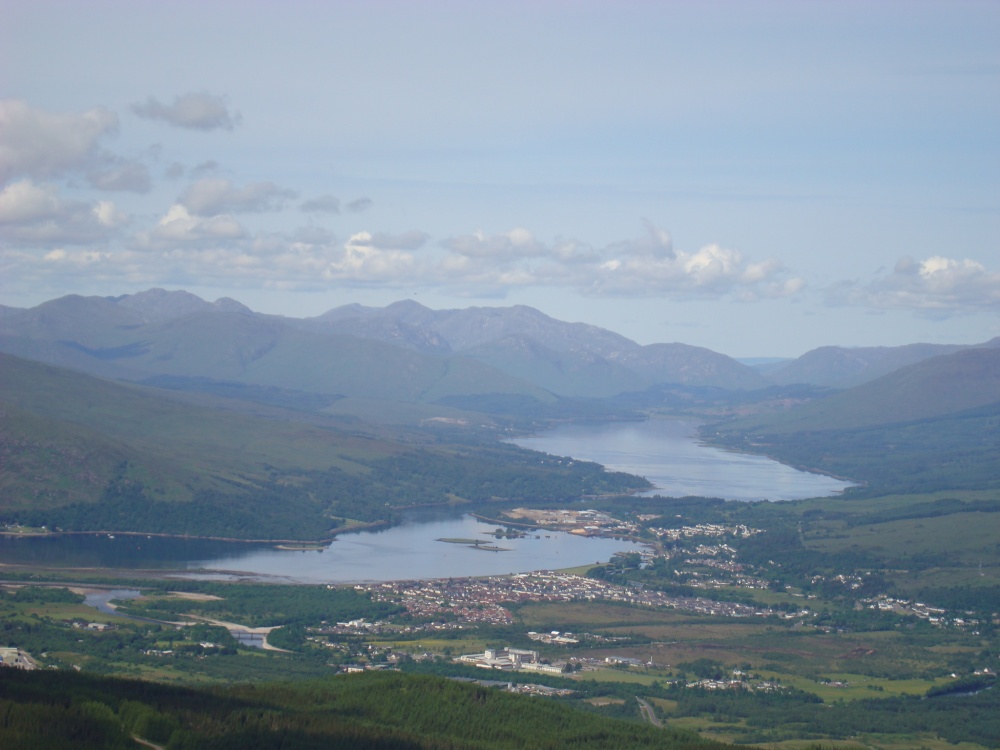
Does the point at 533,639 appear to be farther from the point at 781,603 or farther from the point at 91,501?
the point at 91,501

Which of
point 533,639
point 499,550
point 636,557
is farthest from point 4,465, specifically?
point 533,639

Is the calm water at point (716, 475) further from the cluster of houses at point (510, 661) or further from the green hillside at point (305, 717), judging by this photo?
the green hillside at point (305, 717)

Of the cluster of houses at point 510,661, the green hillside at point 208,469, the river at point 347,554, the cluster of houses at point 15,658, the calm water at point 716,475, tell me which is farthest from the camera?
the calm water at point 716,475

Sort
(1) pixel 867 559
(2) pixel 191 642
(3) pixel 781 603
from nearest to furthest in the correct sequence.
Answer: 1. (2) pixel 191 642
2. (3) pixel 781 603
3. (1) pixel 867 559

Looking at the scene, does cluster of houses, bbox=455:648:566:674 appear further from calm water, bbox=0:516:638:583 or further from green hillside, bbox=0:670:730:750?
calm water, bbox=0:516:638:583

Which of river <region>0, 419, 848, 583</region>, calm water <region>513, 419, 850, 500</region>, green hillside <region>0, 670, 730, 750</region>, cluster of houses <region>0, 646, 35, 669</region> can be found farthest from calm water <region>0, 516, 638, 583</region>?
green hillside <region>0, 670, 730, 750</region>

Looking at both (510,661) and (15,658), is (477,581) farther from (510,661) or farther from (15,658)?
(15,658)

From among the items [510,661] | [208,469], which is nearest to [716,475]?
[208,469]

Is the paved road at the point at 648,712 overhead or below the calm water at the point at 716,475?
below

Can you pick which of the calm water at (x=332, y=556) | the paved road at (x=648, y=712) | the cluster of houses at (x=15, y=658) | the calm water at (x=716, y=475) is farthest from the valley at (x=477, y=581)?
the calm water at (x=716, y=475)
